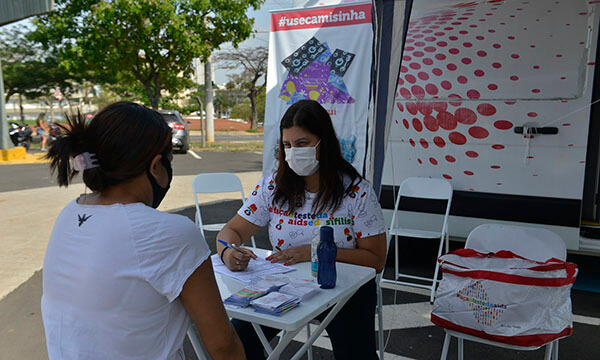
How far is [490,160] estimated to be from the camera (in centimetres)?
386

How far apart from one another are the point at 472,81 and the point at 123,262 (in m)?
3.55

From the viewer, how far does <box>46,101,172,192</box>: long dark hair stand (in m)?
1.16

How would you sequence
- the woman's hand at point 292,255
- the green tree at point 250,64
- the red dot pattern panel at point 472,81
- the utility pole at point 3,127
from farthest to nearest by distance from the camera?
the green tree at point 250,64, the utility pole at point 3,127, the red dot pattern panel at point 472,81, the woman's hand at point 292,255

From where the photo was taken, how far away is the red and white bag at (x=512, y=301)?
1987 millimetres

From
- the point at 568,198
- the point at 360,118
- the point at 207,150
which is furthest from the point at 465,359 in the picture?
the point at 207,150

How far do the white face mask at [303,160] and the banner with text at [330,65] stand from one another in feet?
5.19

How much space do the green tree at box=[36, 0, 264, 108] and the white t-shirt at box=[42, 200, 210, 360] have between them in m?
15.0

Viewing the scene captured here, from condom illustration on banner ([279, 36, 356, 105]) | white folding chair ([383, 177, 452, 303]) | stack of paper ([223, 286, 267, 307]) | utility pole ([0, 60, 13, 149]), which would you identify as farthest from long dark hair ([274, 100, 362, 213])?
utility pole ([0, 60, 13, 149])

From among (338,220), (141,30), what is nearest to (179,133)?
(141,30)

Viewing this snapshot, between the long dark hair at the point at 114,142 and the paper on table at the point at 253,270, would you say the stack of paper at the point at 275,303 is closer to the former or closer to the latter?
the paper on table at the point at 253,270

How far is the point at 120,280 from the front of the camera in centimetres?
111

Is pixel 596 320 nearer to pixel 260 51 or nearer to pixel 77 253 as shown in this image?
pixel 77 253

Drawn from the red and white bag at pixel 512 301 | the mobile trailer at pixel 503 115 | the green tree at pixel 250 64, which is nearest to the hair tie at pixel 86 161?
the red and white bag at pixel 512 301

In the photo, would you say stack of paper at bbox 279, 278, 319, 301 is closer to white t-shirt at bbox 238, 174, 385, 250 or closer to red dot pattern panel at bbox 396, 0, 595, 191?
white t-shirt at bbox 238, 174, 385, 250
